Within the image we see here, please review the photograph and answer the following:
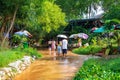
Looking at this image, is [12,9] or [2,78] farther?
[12,9]

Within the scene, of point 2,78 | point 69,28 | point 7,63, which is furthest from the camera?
point 69,28

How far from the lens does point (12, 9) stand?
85.2 feet

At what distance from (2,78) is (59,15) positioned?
96.6 ft

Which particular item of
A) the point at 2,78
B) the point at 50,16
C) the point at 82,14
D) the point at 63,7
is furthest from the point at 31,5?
the point at 82,14

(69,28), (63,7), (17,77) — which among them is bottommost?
(17,77)

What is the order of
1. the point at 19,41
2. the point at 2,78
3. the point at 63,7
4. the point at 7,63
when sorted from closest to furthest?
the point at 2,78 → the point at 7,63 → the point at 19,41 → the point at 63,7

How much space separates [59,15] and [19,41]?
7659 mm

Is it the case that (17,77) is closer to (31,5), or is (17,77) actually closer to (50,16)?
(31,5)

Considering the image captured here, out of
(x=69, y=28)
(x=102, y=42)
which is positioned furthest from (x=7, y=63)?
(x=69, y=28)

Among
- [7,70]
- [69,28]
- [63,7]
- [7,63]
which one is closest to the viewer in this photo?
[7,70]

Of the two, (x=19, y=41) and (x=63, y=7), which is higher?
(x=63, y=7)

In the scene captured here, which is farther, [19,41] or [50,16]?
[50,16]

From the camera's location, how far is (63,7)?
5766 cm

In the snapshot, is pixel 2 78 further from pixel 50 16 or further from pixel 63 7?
pixel 63 7
